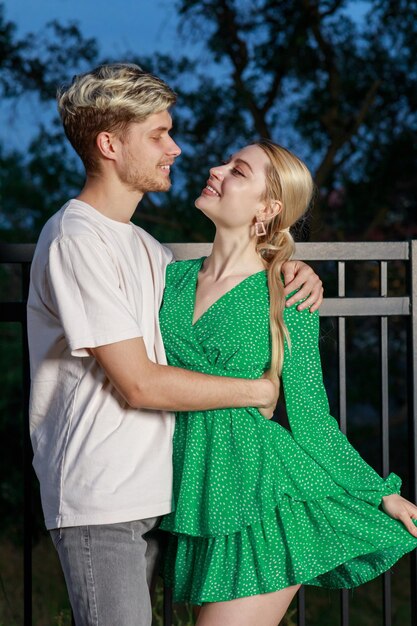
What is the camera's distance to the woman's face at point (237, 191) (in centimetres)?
183

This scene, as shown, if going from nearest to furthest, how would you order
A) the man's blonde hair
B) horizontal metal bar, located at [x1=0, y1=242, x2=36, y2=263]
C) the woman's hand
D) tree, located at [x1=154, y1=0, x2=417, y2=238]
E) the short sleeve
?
the short sleeve → the man's blonde hair → the woman's hand → horizontal metal bar, located at [x1=0, y1=242, x2=36, y2=263] → tree, located at [x1=154, y1=0, x2=417, y2=238]

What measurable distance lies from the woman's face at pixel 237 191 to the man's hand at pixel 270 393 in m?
0.31

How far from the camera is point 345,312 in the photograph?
7.29ft

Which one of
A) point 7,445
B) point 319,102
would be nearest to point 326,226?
point 319,102

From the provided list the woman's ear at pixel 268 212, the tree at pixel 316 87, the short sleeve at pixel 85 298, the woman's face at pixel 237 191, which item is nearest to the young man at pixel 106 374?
the short sleeve at pixel 85 298

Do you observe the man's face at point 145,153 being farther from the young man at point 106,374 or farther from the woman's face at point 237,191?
the woman's face at point 237,191

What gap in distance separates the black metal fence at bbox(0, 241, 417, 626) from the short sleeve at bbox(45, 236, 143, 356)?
52 centimetres

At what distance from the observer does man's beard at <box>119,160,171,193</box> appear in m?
1.74

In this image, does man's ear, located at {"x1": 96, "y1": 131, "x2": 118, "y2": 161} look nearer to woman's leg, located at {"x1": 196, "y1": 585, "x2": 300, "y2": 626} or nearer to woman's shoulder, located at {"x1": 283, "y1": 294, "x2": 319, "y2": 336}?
woman's shoulder, located at {"x1": 283, "y1": 294, "x2": 319, "y2": 336}

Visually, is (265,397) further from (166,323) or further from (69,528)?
(69,528)

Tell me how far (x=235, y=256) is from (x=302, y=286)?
0.15 m

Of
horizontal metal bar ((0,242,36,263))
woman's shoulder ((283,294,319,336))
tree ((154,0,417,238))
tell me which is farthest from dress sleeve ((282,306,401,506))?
tree ((154,0,417,238))

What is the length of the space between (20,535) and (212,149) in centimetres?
258

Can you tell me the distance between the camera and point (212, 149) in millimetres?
5684
